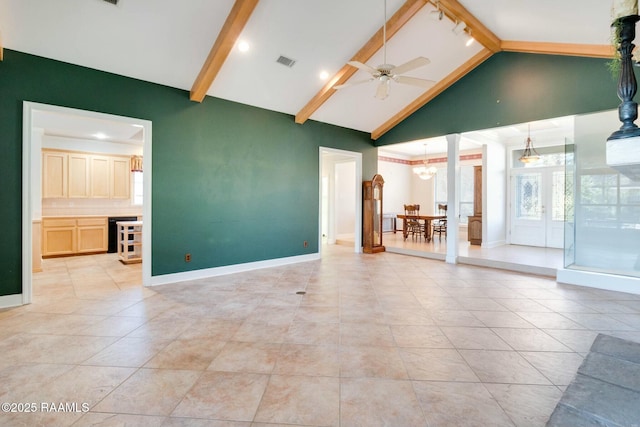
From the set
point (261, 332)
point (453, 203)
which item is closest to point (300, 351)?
point (261, 332)

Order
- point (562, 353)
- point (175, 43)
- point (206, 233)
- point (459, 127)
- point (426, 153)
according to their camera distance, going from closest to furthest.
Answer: point (562, 353) < point (175, 43) < point (206, 233) < point (459, 127) < point (426, 153)

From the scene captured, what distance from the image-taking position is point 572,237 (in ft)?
16.6

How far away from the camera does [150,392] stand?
6.66 ft

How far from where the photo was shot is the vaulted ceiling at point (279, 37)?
343 centimetres

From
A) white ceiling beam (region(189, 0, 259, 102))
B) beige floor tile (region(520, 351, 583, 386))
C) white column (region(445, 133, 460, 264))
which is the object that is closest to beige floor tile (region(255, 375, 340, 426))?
beige floor tile (region(520, 351, 583, 386))

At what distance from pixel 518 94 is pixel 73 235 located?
381 inches

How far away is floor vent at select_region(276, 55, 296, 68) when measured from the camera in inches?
180

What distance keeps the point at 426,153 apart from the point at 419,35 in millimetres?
6711

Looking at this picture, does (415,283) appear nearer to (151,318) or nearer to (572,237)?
(572,237)

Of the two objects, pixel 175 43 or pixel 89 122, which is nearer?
pixel 175 43

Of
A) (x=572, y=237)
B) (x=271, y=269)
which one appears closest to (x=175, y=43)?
(x=271, y=269)

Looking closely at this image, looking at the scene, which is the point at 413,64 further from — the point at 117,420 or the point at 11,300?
the point at 11,300

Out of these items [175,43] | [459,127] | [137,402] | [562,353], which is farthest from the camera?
[459,127]

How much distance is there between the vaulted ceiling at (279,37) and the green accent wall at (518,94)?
A: 0.23 m
